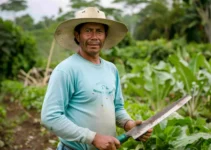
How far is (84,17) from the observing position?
1974 millimetres

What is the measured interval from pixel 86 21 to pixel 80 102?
0.48 meters

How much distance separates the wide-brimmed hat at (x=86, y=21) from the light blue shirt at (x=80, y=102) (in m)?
0.20

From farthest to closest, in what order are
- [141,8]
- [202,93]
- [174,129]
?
[141,8] → [202,93] → [174,129]

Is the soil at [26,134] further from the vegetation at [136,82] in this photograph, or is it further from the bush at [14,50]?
the bush at [14,50]

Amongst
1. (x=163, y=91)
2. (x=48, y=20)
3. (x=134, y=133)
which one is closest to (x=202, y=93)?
(x=163, y=91)

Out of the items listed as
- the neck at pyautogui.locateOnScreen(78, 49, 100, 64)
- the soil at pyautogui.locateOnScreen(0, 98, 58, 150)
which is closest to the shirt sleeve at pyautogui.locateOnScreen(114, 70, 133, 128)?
the neck at pyautogui.locateOnScreen(78, 49, 100, 64)

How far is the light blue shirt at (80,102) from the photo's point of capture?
1.86 metres

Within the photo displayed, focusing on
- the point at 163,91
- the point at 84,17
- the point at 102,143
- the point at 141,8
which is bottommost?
the point at 163,91

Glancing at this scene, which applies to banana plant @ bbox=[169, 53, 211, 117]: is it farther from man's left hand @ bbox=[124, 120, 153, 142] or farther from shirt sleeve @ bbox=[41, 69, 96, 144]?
shirt sleeve @ bbox=[41, 69, 96, 144]

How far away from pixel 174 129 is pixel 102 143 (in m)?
1.17

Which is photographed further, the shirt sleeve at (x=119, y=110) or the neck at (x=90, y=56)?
the shirt sleeve at (x=119, y=110)

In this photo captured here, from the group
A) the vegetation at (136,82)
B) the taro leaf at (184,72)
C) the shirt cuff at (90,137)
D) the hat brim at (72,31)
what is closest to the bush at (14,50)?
the vegetation at (136,82)

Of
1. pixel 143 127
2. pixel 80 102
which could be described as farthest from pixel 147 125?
pixel 80 102

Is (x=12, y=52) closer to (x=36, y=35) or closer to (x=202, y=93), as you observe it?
(x=36, y=35)
